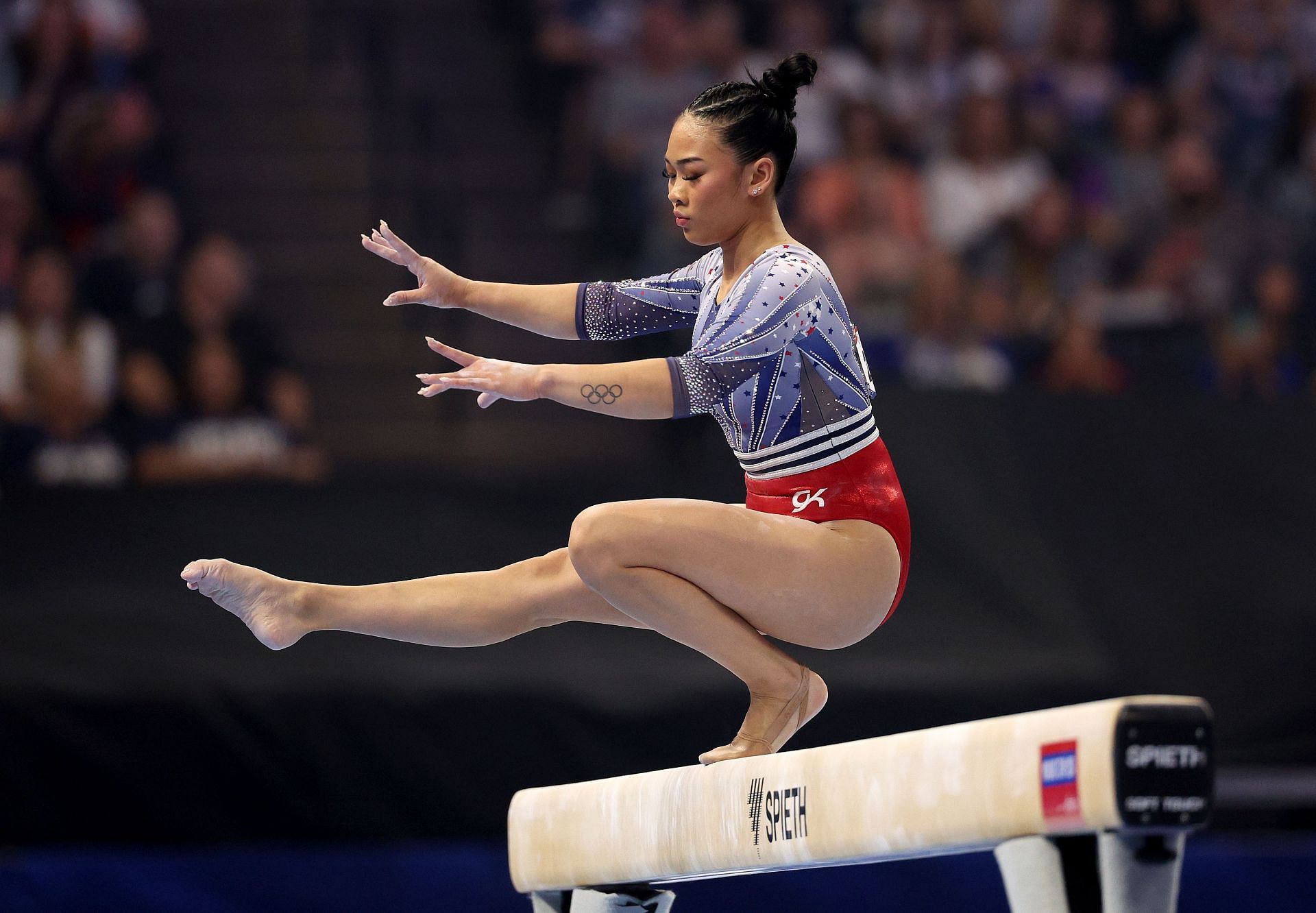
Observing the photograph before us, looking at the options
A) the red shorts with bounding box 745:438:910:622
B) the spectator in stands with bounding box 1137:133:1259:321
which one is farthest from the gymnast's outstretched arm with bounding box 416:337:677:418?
the spectator in stands with bounding box 1137:133:1259:321

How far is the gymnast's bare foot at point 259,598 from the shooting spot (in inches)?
144

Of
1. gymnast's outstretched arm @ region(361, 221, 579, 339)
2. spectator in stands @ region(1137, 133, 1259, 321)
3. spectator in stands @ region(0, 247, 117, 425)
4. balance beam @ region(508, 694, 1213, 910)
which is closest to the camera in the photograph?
balance beam @ region(508, 694, 1213, 910)

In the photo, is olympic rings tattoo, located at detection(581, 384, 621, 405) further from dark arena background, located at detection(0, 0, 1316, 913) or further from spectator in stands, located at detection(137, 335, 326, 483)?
spectator in stands, located at detection(137, 335, 326, 483)

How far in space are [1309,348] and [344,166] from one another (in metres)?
5.36

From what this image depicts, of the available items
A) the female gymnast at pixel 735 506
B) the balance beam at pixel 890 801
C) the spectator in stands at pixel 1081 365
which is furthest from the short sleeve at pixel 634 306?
the spectator in stands at pixel 1081 365

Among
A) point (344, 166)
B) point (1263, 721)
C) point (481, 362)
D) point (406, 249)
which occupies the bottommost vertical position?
point (1263, 721)

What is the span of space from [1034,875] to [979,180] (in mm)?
6642

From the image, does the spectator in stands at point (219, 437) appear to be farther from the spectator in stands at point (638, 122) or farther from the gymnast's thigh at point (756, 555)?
the gymnast's thigh at point (756, 555)

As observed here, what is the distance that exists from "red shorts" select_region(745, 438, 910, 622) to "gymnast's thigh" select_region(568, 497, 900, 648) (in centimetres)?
4

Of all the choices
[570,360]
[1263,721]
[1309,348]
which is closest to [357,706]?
[570,360]

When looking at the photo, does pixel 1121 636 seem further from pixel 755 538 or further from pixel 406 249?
pixel 406 249

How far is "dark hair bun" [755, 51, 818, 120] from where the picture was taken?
143 inches

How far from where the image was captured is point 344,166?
8812mm

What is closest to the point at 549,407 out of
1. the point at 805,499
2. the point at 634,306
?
the point at 634,306
